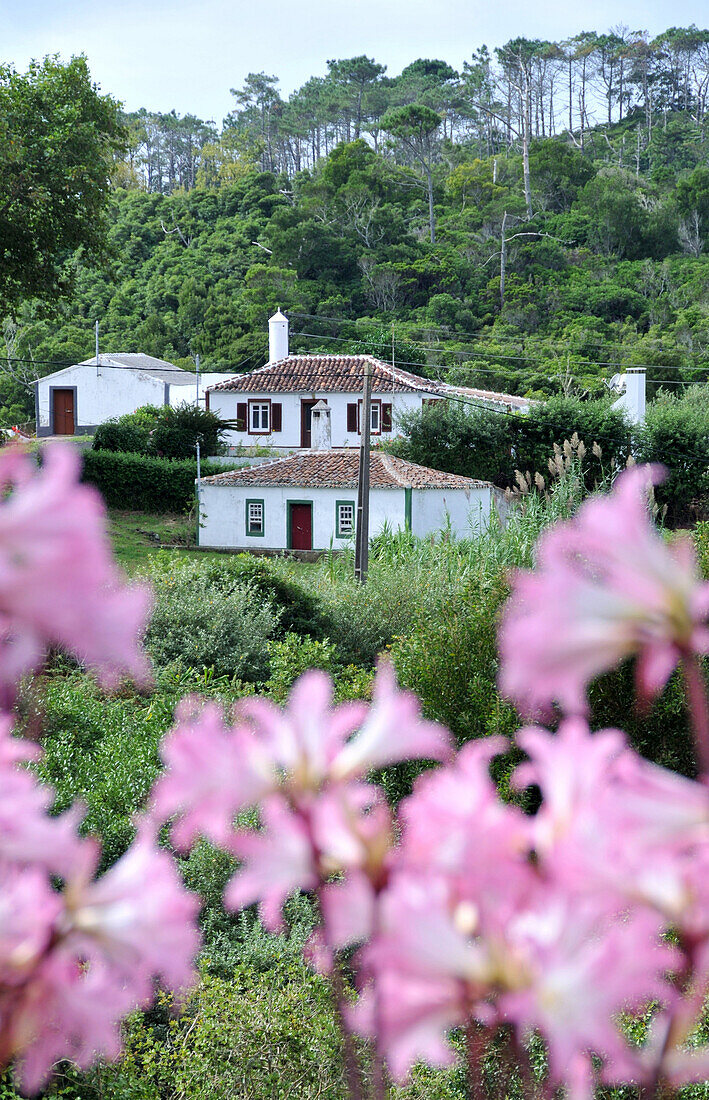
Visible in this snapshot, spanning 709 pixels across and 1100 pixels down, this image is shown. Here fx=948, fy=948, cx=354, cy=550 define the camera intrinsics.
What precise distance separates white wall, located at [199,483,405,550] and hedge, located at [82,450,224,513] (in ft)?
9.49

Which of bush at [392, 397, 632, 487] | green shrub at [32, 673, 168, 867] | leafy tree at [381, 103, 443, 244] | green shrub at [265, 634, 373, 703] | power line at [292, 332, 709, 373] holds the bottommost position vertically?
green shrub at [32, 673, 168, 867]

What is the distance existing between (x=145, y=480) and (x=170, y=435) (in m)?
2.51

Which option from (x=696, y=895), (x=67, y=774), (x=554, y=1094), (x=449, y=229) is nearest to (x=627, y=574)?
(x=696, y=895)

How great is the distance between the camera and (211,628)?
8.63 metres

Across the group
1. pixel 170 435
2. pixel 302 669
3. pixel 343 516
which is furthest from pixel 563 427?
pixel 302 669

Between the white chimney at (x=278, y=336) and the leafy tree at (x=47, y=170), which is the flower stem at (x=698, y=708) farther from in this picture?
the white chimney at (x=278, y=336)

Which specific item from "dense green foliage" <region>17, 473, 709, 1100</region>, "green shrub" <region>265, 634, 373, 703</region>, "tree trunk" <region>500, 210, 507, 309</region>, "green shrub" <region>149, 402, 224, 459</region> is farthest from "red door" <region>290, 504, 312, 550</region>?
"tree trunk" <region>500, 210, 507, 309</region>

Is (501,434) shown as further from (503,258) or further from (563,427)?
(503,258)

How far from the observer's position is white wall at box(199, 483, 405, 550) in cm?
2028

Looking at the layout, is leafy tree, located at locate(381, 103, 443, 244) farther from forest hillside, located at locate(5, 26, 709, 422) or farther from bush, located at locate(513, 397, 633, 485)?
bush, located at locate(513, 397, 633, 485)

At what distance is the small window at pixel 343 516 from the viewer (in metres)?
20.1

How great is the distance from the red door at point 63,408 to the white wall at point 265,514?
14509 mm

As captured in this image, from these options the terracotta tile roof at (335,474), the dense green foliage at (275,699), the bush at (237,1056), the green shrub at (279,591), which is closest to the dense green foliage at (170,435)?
the terracotta tile roof at (335,474)

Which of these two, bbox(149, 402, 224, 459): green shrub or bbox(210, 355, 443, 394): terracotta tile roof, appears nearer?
bbox(149, 402, 224, 459): green shrub
